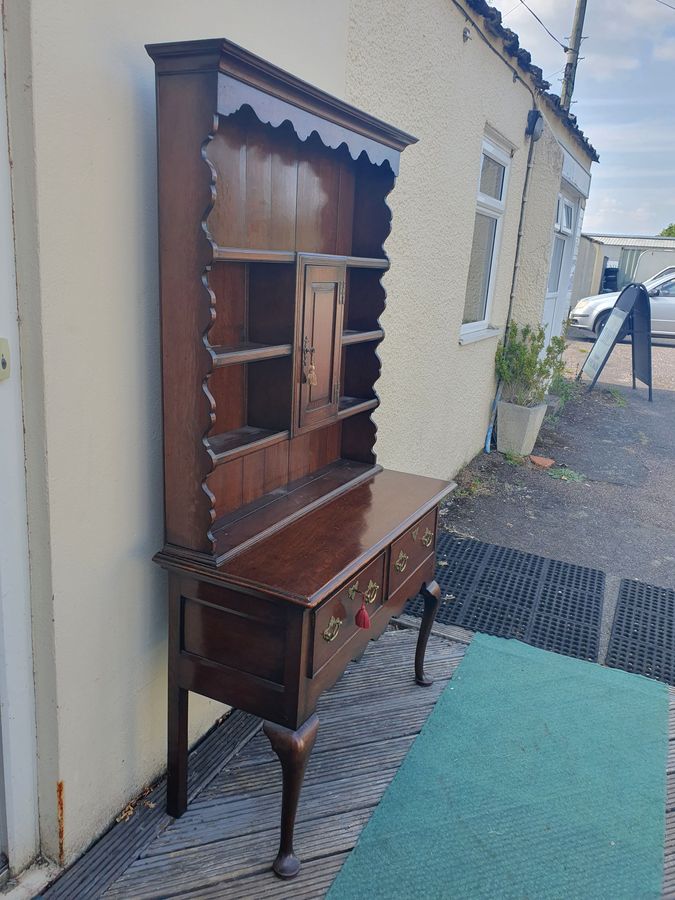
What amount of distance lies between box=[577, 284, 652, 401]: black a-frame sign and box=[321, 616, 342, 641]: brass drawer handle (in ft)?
22.7

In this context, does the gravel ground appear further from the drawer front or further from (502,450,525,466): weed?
the drawer front

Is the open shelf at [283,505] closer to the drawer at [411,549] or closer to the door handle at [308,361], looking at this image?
the drawer at [411,549]

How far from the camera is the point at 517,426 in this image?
5.74m

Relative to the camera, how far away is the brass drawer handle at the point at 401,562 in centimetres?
213

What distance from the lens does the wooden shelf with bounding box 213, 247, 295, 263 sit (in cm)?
155

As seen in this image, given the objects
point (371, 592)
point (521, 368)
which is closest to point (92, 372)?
point (371, 592)

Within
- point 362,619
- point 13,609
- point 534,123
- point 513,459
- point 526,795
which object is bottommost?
point 526,795

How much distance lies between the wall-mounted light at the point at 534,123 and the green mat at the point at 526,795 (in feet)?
13.7

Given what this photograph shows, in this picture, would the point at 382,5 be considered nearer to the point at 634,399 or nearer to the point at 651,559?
the point at 651,559

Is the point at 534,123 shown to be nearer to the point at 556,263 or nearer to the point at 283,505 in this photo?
the point at 556,263

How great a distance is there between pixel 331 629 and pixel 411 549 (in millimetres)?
578

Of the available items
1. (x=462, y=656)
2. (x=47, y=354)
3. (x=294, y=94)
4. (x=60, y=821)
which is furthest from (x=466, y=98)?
(x=60, y=821)

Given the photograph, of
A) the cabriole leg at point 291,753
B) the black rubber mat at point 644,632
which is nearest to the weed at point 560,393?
the black rubber mat at point 644,632

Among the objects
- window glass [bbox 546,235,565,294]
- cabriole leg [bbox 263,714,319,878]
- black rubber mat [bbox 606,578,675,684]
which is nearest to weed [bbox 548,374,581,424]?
window glass [bbox 546,235,565,294]
